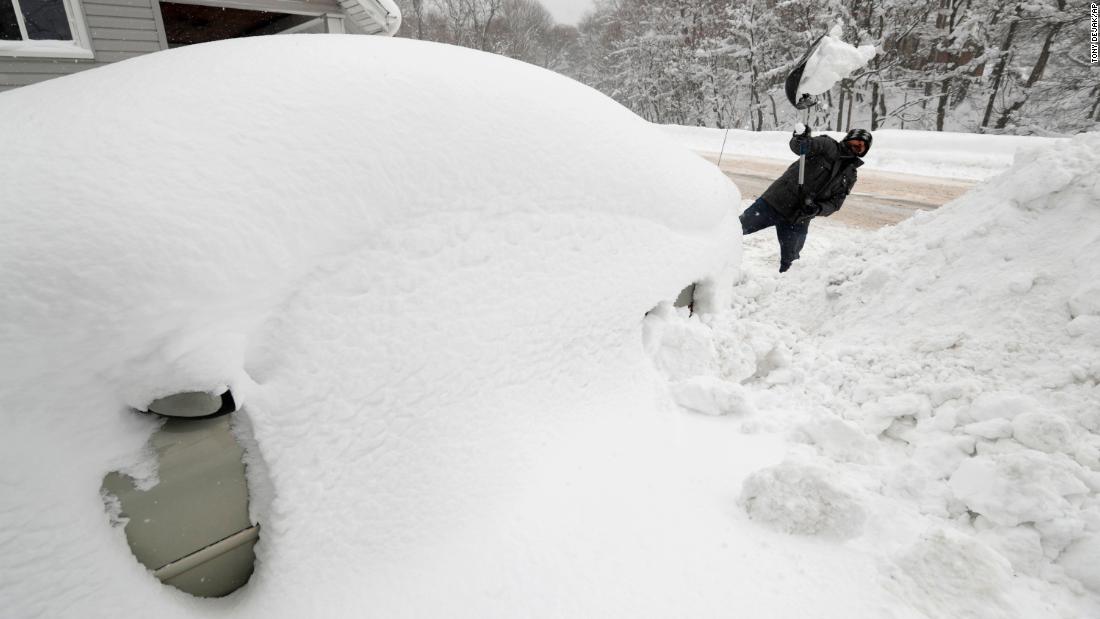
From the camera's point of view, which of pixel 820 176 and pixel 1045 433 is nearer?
pixel 1045 433

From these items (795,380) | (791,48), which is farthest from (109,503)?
(791,48)

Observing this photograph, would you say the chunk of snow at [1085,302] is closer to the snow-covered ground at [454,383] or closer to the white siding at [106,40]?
the snow-covered ground at [454,383]

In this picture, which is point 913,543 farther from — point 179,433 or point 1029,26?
point 1029,26

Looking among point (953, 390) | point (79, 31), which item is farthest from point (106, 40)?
point (953, 390)

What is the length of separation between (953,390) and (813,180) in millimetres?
2883

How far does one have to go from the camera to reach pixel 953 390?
2064 millimetres

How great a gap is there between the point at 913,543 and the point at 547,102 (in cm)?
191

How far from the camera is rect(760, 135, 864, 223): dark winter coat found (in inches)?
175

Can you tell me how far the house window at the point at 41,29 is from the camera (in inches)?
216

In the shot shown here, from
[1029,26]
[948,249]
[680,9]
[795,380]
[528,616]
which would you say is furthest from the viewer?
[680,9]

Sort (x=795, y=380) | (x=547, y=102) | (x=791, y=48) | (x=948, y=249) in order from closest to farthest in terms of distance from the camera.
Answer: (x=547, y=102)
(x=795, y=380)
(x=948, y=249)
(x=791, y=48)

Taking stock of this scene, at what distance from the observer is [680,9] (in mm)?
19078

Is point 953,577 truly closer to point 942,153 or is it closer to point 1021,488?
point 1021,488

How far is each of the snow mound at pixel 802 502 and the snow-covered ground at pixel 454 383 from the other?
0.01m
